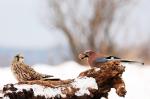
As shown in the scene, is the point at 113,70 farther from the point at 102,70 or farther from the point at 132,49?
the point at 132,49

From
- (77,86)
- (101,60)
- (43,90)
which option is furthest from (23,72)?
(101,60)

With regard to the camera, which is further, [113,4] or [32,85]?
[113,4]

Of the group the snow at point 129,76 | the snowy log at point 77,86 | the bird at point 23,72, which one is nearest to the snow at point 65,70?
the snow at point 129,76

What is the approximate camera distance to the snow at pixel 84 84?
5621 mm

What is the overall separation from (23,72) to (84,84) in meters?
0.79

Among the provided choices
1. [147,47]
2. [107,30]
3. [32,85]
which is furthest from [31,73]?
[147,47]

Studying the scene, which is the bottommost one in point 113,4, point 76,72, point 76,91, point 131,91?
point 76,91

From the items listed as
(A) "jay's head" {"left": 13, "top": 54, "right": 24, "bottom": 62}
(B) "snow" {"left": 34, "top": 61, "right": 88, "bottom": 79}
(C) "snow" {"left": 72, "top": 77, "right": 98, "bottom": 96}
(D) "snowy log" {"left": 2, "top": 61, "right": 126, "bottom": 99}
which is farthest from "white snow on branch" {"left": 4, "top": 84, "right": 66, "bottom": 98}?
(B) "snow" {"left": 34, "top": 61, "right": 88, "bottom": 79}

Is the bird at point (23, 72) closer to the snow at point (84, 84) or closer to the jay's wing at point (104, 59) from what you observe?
the snow at point (84, 84)

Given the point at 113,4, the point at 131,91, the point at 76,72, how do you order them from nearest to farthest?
the point at 131,91 → the point at 76,72 → the point at 113,4

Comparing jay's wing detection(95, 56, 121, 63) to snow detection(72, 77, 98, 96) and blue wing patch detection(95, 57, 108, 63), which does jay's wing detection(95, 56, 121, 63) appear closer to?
blue wing patch detection(95, 57, 108, 63)

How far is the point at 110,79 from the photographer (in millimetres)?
5785

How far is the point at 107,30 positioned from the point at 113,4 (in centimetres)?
78

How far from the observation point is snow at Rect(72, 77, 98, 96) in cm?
562
